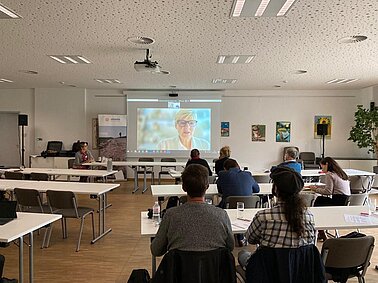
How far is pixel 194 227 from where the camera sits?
2137mm

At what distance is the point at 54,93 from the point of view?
1144 cm

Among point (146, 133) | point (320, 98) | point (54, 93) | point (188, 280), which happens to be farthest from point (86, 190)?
point (320, 98)

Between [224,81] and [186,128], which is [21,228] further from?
[186,128]

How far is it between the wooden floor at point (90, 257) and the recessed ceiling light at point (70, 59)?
9.72 ft

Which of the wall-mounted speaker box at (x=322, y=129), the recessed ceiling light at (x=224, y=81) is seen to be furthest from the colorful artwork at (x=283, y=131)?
the recessed ceiling light at (x=224, y=81)

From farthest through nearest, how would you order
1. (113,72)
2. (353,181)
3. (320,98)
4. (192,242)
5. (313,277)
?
(320,98) → (113,72) → (353,181) → (313,277) → (192,242)

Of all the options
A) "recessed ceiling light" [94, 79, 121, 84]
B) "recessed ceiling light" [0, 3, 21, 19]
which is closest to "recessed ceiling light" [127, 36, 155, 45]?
"recessed ceiling light" [0, 3, 21, 19]

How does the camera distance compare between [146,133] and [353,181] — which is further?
[146,133]

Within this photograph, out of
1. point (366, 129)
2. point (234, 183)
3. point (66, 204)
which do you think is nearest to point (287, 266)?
point (234, 183)

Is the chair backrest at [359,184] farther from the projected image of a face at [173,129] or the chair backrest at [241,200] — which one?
the projected image of a face at [173,129]

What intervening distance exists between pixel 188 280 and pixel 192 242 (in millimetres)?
233

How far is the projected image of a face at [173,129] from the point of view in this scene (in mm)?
11281

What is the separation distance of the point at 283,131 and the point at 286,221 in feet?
31.2

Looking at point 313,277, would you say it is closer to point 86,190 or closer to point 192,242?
point 192,242
